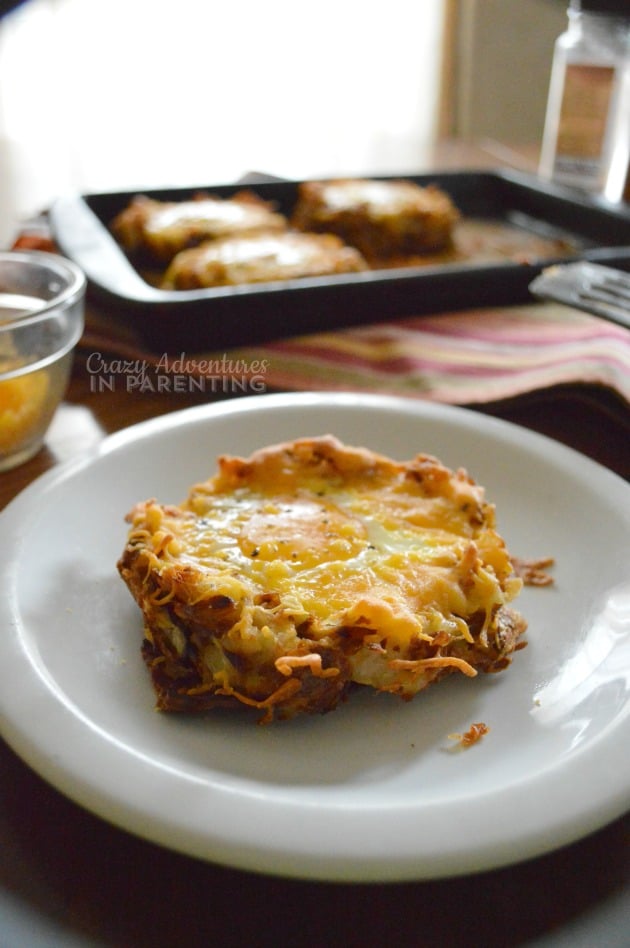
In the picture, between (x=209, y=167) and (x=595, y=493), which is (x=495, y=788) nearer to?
(x=595, y=493)

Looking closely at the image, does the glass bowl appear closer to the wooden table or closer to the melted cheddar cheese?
the melted cheddar cheese

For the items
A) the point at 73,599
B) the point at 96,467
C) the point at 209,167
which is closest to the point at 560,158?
the point at 209,167

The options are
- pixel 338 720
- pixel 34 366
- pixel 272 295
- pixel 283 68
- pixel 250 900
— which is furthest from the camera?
pixel 283 68

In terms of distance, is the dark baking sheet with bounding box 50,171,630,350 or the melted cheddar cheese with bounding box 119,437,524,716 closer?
the melted cheddar cheese with bounding box 119,437,524,716

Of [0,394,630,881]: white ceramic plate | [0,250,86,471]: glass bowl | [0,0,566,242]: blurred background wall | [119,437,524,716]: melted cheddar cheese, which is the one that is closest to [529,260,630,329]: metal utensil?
[0,394,630,881]: white ceramic plate

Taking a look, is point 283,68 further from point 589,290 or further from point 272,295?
point 589,290

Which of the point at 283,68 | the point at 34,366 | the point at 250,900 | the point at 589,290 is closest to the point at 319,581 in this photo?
the point at 250,900

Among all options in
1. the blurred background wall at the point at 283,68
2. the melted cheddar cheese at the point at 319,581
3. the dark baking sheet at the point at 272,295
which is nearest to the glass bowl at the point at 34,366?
the dark baking sheet at the point at 272,295
